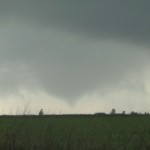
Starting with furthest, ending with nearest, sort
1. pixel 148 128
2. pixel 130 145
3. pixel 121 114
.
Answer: pixel 121 114, pixel 148 128, pixel 130 145

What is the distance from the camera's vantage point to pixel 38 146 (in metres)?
17.7

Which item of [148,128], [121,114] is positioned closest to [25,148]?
[148,128]

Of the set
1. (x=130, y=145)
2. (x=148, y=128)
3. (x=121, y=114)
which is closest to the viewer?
(x=130, y=145)

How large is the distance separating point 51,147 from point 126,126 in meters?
18.3

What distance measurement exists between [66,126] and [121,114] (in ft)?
50.0

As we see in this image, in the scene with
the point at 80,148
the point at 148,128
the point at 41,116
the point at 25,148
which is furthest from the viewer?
the point at 41,116

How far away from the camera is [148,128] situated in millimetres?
32750

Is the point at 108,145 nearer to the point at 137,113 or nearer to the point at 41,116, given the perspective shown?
A: the point at 41,116

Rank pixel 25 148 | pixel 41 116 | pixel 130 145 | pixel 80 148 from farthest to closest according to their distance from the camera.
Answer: pixel 41 116, pixel 130 145, pixel 25 148, pixel 80 148

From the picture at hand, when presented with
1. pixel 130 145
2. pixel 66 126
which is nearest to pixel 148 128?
pixel 66 126

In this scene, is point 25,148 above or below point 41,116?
below

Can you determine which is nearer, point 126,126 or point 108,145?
point 108,145

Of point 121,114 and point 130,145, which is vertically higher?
point 121,114

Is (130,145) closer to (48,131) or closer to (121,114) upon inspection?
(48,131)
